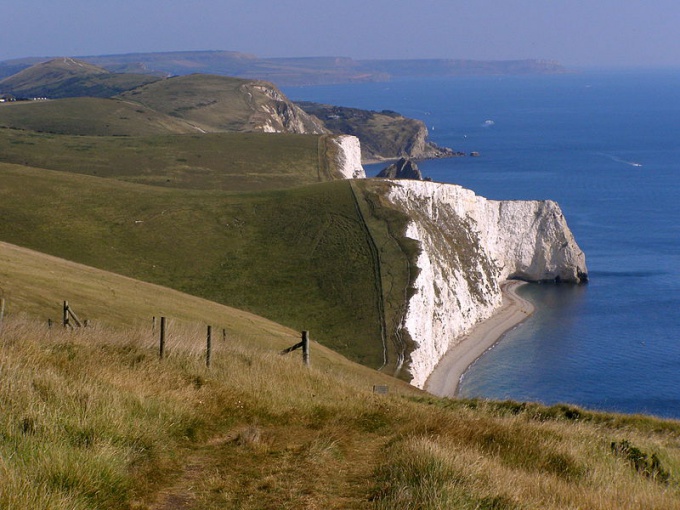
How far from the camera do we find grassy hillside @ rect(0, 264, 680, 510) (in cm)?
815

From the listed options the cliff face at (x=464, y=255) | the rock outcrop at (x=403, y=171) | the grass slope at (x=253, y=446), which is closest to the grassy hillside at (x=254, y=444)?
the grass slope at (x=253, y=446)

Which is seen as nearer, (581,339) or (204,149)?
(581,339)

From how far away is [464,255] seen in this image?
263ft

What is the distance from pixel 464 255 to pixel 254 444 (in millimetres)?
71664

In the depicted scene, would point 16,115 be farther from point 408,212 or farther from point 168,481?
point 168,481

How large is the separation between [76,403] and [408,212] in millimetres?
65866

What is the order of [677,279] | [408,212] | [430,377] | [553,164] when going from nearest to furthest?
[430,377] < [408,212] < [677,279] < [553,164]

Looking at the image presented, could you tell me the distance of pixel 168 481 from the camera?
A: 8750 mm

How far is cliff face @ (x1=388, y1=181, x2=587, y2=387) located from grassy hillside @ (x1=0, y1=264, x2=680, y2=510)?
3991cm

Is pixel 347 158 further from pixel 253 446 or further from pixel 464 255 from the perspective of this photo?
pixel 253 446

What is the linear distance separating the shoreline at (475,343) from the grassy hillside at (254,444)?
35.1 meters

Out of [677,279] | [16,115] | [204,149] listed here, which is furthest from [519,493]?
[16,115]

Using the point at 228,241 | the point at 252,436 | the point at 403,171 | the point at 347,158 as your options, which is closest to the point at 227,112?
the point at 403,171

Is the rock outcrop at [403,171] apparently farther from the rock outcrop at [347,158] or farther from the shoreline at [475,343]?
the shoreline at [475,343]
